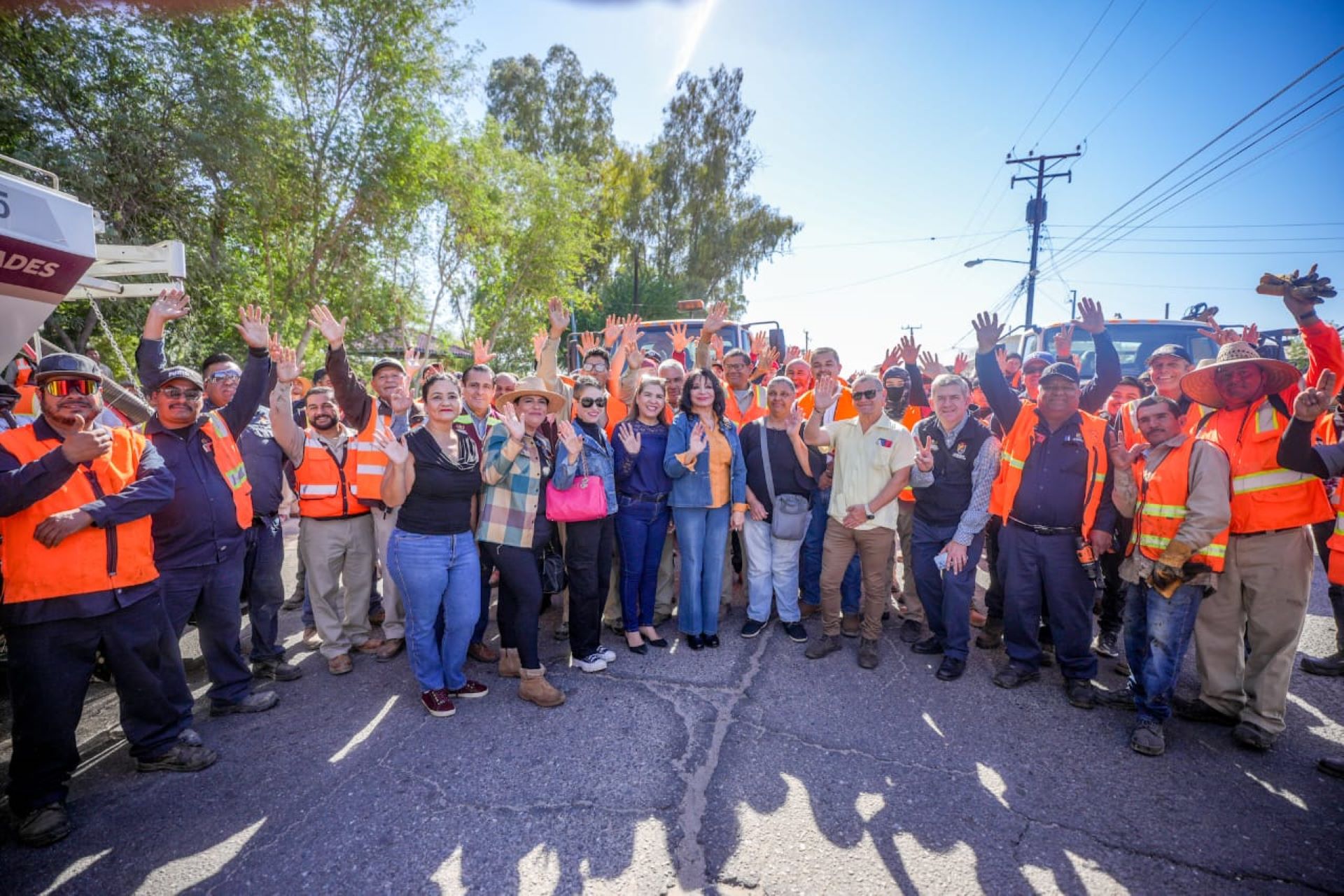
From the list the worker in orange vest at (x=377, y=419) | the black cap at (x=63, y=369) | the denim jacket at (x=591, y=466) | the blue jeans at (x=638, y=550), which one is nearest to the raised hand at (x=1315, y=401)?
the blue jeans at (x=638, y=550)

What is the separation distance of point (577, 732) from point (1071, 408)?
3.71m

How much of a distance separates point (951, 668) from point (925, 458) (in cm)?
148

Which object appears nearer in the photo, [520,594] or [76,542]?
[76,542]

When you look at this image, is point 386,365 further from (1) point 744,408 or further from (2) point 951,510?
(2) point 951,510

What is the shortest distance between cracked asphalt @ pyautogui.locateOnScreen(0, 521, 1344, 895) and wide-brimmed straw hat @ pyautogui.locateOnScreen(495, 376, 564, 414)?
1.91 metres

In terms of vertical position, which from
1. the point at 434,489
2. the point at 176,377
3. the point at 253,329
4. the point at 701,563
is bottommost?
the point at 701,563

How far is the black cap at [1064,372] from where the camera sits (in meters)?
3.72

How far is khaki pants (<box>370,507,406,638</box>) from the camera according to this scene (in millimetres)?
4426

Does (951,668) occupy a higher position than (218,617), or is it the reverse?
(218,617)

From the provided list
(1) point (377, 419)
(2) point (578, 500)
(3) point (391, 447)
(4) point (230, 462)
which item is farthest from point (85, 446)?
(2) point (578, 500)

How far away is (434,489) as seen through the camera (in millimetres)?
3447

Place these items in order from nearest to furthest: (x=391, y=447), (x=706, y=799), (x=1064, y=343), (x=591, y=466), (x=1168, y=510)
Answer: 1. (x=706, y=799)
2. (x=391, y=447)
3. (x=1168, y=510)
4. (x=591, y=466)
5. (x=1064, y=343)

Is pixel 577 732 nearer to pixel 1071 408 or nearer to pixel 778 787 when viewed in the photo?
pixel 778 787

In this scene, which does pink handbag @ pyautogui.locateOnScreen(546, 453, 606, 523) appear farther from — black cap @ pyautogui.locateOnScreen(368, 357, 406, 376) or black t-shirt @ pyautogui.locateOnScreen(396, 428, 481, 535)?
black cap @ pyautogui.locateOnScreen(368, 357, 406, 376)
